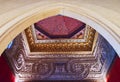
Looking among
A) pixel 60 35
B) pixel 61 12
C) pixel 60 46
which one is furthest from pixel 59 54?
pixel 61 12

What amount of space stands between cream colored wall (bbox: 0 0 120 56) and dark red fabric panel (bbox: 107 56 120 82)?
244cm

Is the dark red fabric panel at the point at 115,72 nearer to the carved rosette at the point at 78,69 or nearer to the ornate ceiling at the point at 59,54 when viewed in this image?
the ornate ceiling at the point at 59,54

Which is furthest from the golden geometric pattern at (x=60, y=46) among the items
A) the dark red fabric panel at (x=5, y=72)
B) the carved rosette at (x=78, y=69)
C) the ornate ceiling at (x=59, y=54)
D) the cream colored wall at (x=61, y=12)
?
the cream colored wall at (x=61, y=12)

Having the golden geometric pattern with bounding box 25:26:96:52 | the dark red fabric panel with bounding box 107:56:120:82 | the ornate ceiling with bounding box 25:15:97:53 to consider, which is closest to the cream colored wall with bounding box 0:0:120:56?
the dark red fabric panel with bounding box 107:56:120:82

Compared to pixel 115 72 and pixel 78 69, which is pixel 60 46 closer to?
pixel 78 69

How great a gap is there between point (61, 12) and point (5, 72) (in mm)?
3411

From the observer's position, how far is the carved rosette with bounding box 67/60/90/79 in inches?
256

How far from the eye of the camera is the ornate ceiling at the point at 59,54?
5859 mm

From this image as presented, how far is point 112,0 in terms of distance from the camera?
271 cm

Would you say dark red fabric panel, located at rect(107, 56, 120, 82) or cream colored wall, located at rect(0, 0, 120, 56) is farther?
dark red fabric panel, located at rect(107, 56, 120, 82)

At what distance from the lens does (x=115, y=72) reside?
17.1ft

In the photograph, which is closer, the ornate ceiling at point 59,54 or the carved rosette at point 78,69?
the ornate ceiling at point 59,54

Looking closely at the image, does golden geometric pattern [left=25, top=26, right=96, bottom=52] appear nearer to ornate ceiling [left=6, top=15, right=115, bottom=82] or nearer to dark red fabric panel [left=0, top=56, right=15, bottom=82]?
ornate ceiling [left=6, top=15, right=115, bottom=82]

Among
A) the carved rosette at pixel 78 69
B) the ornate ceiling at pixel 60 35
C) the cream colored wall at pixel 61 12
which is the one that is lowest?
the carved rosette at pixel 78 69
